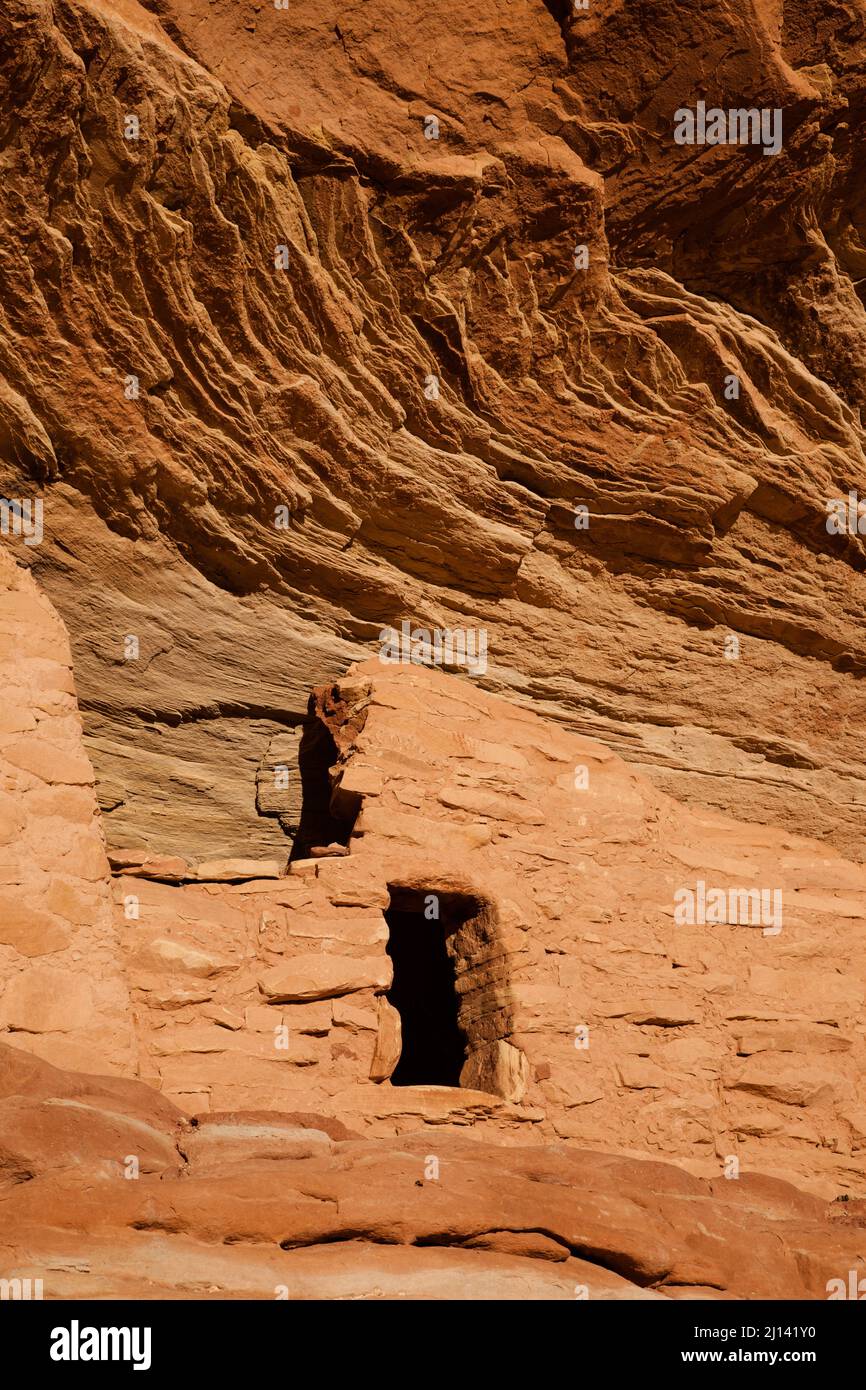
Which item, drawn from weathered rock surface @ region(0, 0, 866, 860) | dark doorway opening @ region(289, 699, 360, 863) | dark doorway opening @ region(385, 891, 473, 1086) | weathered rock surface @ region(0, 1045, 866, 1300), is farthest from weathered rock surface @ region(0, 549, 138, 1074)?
dark doorway opening @ region(385, 891, 473, 1086)

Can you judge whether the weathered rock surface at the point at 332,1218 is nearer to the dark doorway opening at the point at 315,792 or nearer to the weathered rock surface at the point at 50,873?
the weathered rock surface at the point at 50,873

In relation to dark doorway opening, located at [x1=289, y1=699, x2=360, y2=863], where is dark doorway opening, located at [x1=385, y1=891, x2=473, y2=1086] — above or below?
below

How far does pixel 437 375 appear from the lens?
19.6ft

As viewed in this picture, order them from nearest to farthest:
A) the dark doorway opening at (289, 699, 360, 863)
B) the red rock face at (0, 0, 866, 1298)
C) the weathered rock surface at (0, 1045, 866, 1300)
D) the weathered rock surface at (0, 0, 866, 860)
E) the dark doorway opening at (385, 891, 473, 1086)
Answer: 1. the weathered rock surface at (0, 1045, 866, 1300)
2. the red rock face at (0, 0, 866, 1298)
3. the weathered rock surface at (0, 0, 866, 860)
4. the dark doorway opening at (289, 699, 360, 863)
5. the dark doorway opening at (385, 891, 473, 1086)

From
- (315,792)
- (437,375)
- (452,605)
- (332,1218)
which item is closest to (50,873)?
(332,1218)

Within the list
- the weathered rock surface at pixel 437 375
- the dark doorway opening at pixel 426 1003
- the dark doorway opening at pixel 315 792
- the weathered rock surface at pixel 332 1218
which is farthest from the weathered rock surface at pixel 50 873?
the dark doorway opening at pixel 426 1003

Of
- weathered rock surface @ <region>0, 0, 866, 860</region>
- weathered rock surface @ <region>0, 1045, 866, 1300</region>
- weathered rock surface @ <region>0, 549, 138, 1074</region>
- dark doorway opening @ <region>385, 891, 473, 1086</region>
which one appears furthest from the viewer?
dark doorway opening @ <region>385, 891, 473, 1086</region>

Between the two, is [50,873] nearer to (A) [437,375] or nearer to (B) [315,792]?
(B) [315,792]

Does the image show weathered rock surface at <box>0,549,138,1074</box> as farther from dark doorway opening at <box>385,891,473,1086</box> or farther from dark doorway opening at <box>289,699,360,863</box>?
dark doorway opening at <box>385,891,473,1086</box>

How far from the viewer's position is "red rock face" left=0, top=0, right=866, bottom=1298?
4531mm

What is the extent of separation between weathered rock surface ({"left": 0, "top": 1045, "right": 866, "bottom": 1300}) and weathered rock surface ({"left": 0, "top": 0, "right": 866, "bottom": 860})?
2.59m

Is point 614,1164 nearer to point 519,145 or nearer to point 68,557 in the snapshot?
point 68,557

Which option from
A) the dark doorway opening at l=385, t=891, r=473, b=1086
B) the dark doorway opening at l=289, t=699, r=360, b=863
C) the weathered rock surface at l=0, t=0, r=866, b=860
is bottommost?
the dark doorway opening at l=385, t=891, r=473, b=1086

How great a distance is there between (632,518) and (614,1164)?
10.7 feet
